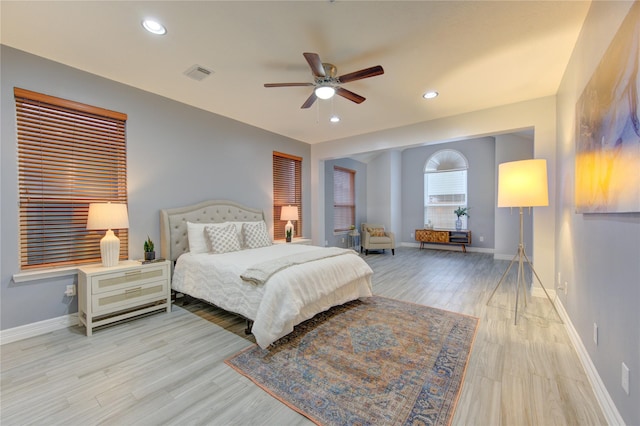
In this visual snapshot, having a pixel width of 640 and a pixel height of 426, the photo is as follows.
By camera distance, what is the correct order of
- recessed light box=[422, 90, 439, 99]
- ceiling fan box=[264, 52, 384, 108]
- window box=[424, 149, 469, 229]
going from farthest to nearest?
1. window box=[424, 149, 469, 229]
2. recessed light box=[422, 90, 439, 99]
3. ceiling fan box=[264, 52, 384, 108]

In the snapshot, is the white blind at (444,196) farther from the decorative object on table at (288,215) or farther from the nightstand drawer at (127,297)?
the nightstand drawer at (127,297)

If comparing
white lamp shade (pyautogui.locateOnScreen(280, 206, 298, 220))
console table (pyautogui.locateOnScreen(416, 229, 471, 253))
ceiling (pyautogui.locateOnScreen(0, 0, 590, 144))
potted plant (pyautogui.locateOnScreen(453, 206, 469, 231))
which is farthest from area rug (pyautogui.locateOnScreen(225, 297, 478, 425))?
potted plant (pyautogui.locateOnScreen(453, 206, 469, 231))

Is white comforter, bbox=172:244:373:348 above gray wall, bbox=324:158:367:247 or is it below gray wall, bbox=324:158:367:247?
below

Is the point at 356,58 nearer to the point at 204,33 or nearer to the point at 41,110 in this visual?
the point at 204,33

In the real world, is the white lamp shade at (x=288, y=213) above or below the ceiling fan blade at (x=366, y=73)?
below

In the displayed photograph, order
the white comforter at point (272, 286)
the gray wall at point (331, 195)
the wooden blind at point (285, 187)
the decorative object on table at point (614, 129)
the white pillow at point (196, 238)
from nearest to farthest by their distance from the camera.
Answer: the decorative object on table at point (614, 129) < the white comforter at point (272, 286) < the white pillow at point (196, 238) < the wooden blind at point (285, 187) < the gray wall at point (331, 195)

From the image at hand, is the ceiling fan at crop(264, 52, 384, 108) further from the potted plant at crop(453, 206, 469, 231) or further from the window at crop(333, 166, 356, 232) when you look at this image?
the potted plant at crop(453, 206, 469, 231)

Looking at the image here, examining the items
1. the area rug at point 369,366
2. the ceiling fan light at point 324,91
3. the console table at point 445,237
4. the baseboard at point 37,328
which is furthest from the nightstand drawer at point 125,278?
the console table at point 445,237

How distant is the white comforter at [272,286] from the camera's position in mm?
2221

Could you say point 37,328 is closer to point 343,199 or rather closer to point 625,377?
point 625,377

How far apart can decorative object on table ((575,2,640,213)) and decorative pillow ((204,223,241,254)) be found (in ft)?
11.6

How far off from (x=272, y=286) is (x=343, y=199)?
5.25 metres

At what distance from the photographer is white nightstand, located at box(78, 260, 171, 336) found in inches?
98.8

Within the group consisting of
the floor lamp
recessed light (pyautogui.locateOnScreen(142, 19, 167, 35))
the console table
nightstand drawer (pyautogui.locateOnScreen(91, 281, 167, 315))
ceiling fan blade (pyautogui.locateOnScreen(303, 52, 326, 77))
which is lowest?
nightstand drawer (pyautogui.locateOnScreen(91, 281, 167, 315))
